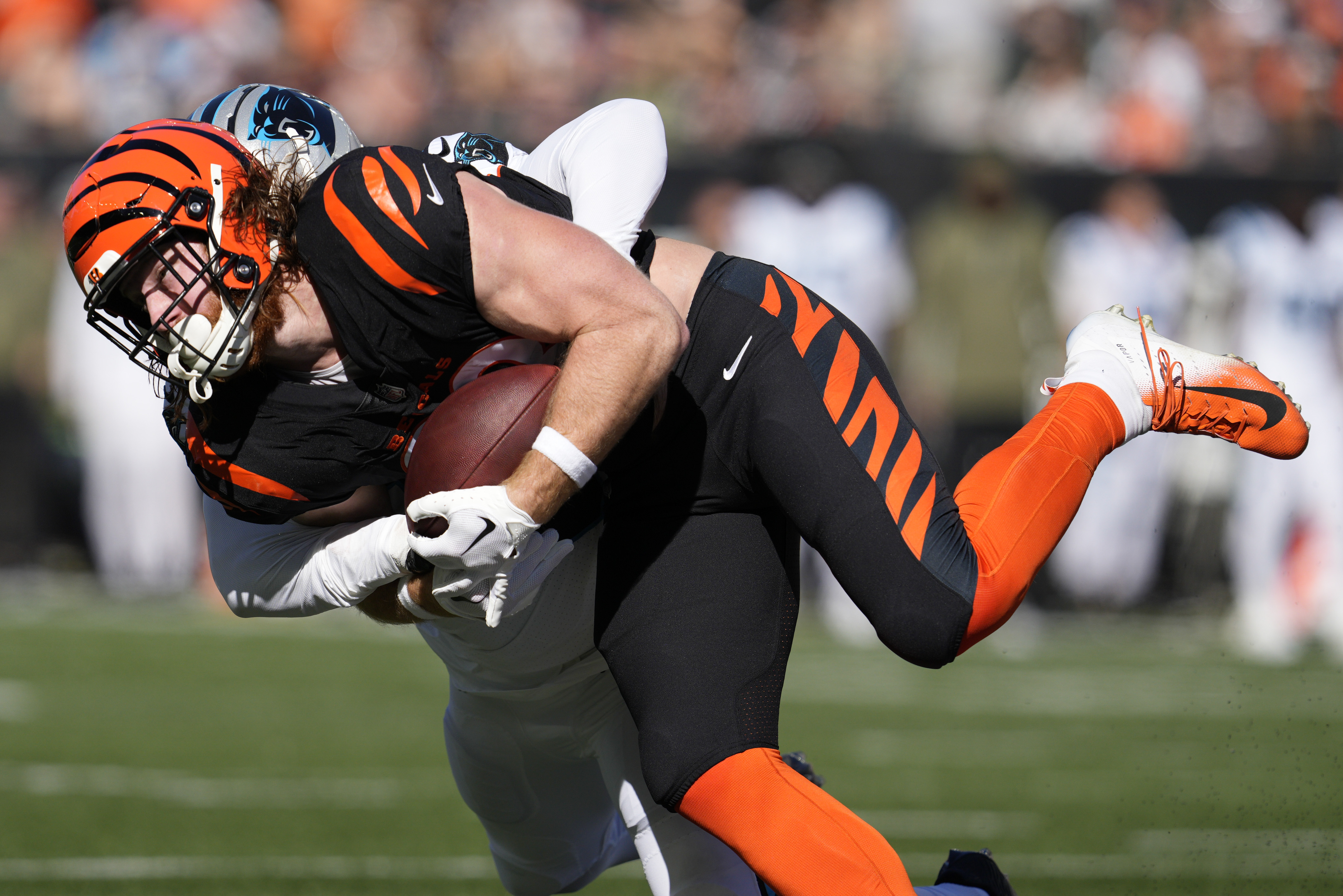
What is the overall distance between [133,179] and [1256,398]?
6.95 ft

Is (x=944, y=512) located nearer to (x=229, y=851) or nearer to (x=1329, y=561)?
(x=229, y=851)

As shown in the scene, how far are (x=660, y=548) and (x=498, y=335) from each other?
0.46 metres

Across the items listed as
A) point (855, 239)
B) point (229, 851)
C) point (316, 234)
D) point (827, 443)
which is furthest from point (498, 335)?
point (855, 239)

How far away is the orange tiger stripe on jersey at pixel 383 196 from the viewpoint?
96.2 inches

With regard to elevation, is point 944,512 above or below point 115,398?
above

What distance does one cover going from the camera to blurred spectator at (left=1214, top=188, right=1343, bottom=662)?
25.9 feet

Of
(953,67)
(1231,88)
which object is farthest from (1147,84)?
(953,67)

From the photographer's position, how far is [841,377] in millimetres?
2725

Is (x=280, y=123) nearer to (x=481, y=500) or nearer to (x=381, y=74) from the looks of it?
(x=481, y=500)

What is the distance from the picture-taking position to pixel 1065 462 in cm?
285

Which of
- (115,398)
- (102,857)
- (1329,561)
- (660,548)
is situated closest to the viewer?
(660,548)

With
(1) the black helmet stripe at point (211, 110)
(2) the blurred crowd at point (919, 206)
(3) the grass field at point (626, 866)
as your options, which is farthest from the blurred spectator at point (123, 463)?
(1) the black helmet stripe at point (211, 110)

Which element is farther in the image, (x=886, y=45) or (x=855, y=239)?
(x=886, y=45)

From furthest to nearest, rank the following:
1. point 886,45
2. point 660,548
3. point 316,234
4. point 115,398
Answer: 1. point 886,45
2. point 115,398
3. point 660,548
4. point 316,234
